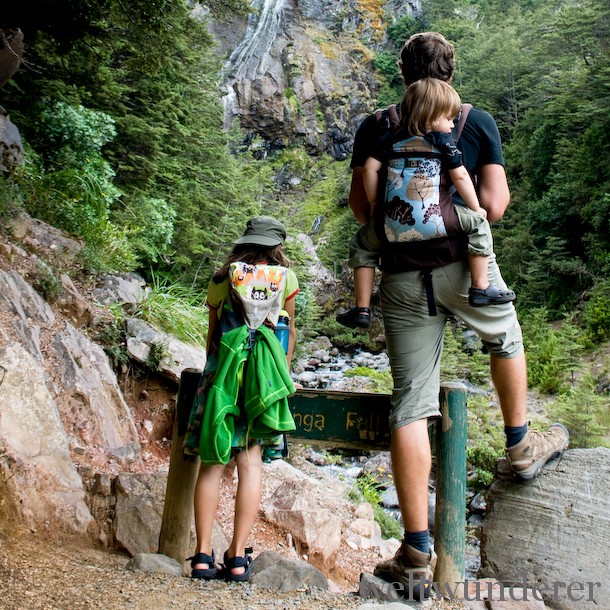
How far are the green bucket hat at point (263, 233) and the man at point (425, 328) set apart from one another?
477 mm

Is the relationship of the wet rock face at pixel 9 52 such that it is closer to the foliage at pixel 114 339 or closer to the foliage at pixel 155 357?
the foliage at pixel 114 339

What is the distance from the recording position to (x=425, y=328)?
2266 millimetres

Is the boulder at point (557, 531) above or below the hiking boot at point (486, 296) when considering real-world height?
below

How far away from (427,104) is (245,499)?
1694 mm

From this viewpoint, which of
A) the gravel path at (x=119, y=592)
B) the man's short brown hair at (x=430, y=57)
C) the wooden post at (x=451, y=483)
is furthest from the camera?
the wooden post at (x=451, y=483)

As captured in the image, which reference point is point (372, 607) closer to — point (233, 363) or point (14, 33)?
point (233, 363)

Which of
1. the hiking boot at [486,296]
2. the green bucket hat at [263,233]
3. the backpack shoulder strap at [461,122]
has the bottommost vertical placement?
the hiking boot at [486,296]

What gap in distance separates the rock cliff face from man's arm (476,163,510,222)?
3254 centimetres

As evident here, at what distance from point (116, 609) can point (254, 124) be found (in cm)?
3576

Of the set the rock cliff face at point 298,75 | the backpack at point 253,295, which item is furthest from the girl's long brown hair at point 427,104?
the rock cliff face at point 298,75

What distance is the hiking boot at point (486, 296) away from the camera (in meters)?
2.13

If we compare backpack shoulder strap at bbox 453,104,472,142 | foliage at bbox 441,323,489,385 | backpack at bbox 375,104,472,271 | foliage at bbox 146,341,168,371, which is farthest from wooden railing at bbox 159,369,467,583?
foliage at bbox 441,323,489,385

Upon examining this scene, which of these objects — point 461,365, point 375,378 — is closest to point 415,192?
point 461,365

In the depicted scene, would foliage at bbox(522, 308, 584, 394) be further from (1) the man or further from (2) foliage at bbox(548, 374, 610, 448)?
(1) the man
